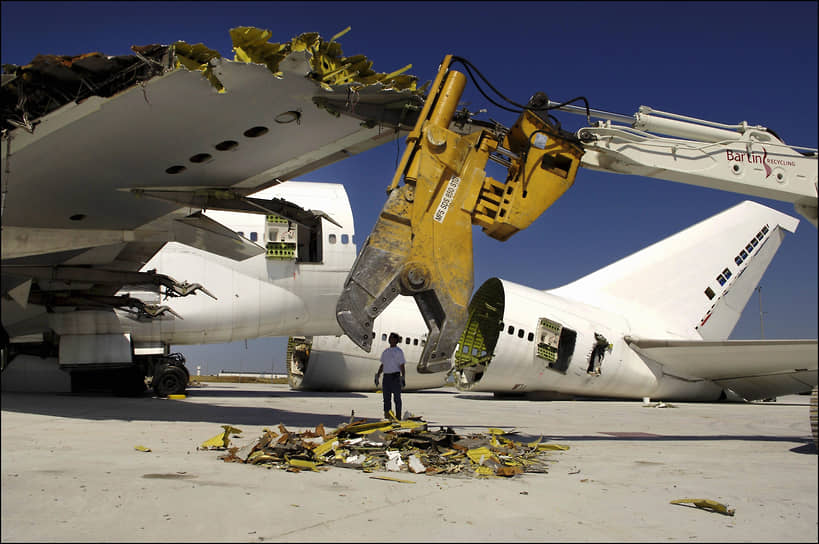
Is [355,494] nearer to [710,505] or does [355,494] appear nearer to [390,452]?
[390,452]

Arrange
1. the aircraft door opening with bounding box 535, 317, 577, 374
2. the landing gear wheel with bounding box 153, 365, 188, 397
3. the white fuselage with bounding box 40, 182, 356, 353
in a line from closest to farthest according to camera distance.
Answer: the landing gear wheel with bounding box 153, 365, 188, 397 < the white fuselage with bounding box 40, 182, 356, 353 < the aircraft door opening with bounding box 535, 317, 577, 374

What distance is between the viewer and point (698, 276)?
2423 centimetres

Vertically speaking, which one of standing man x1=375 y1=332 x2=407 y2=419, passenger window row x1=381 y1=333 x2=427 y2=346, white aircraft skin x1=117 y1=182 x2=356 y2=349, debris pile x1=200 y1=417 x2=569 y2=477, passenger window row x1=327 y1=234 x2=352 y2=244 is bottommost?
debris pile x1=200 y1=417 x2=569 y2=477

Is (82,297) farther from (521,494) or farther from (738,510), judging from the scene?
(738,510)

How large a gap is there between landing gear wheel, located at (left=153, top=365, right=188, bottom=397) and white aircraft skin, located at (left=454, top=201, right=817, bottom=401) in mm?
8457

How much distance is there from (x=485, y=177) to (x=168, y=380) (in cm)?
1236

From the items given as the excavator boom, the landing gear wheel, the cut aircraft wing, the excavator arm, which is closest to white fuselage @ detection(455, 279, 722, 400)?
the cut aircraft wing

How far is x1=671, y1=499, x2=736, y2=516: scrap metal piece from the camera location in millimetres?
4957

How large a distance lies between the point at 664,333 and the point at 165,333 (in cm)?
1703

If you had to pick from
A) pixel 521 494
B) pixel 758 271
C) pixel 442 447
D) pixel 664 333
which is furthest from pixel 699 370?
pixel 521 494

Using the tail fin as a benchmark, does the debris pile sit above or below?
below

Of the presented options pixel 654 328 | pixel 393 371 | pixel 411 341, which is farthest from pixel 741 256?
pixel 393 371

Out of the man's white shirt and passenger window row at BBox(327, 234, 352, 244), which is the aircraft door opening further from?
the man's white shirt

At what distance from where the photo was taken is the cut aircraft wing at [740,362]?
17500 mm
